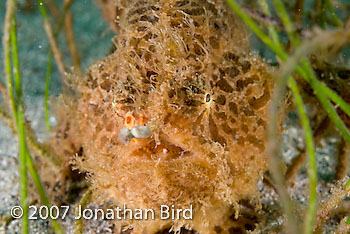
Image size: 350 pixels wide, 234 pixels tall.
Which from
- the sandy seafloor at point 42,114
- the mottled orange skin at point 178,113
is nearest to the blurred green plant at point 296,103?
the mottled orange skin at point 178,113

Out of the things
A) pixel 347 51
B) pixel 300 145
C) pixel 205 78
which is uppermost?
pixel 347 51

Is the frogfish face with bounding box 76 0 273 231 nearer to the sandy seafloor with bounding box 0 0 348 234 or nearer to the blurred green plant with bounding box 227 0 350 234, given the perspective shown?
the blurred green plant with bounding box 227 0 350 234

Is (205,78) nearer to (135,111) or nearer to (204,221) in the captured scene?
(135,111)

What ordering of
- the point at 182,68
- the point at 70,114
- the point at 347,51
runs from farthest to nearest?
1. the point at 347,51
2. the point at 70,114
3. the point at 182,68

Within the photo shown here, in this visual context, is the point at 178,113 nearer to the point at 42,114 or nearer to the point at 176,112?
the point at 176,112

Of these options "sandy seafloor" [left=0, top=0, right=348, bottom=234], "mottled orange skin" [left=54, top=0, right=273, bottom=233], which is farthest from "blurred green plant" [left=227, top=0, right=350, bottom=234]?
"sandy seafloor" [left=0, top=0, right=348, bottom=234]

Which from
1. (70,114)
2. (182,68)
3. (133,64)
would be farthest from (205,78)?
(70,114)

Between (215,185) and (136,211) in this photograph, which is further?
(136,211)
